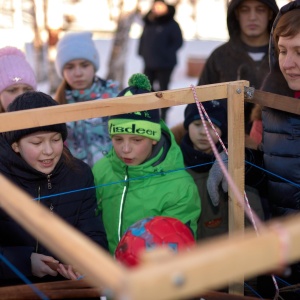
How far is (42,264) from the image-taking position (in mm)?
2373

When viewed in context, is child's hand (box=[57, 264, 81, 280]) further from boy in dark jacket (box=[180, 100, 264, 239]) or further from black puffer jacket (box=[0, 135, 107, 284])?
boy in dark jacket (box=[180, 100, 264, 239])

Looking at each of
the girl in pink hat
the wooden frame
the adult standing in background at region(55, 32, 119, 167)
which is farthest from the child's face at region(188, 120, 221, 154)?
the wooden frame

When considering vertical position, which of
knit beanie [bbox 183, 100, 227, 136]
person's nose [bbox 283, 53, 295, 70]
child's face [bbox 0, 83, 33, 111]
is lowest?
knit beanie [bbox 183, 100, 227, 136]

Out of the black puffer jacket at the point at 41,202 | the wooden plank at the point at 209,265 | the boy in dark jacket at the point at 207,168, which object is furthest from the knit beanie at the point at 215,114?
the wooden plank at the point at 209,265

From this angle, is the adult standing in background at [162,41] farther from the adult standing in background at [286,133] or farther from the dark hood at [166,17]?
the adult standing in background at [286,133]

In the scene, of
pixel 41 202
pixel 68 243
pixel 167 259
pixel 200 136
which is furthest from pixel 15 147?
pixel 167 259

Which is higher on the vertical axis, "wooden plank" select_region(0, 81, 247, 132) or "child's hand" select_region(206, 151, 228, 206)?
"wooden plank" select_region(0, 81, 247, 132)

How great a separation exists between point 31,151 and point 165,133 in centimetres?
71

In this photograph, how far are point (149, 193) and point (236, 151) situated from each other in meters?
0.50

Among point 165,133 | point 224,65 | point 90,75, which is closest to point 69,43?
point 90,75

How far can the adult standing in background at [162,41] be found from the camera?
7449 millimetres

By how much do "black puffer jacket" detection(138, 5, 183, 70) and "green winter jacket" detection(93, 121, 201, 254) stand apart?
4757mm

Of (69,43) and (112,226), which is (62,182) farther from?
(69,43)

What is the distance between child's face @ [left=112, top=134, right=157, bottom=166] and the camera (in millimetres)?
2732
